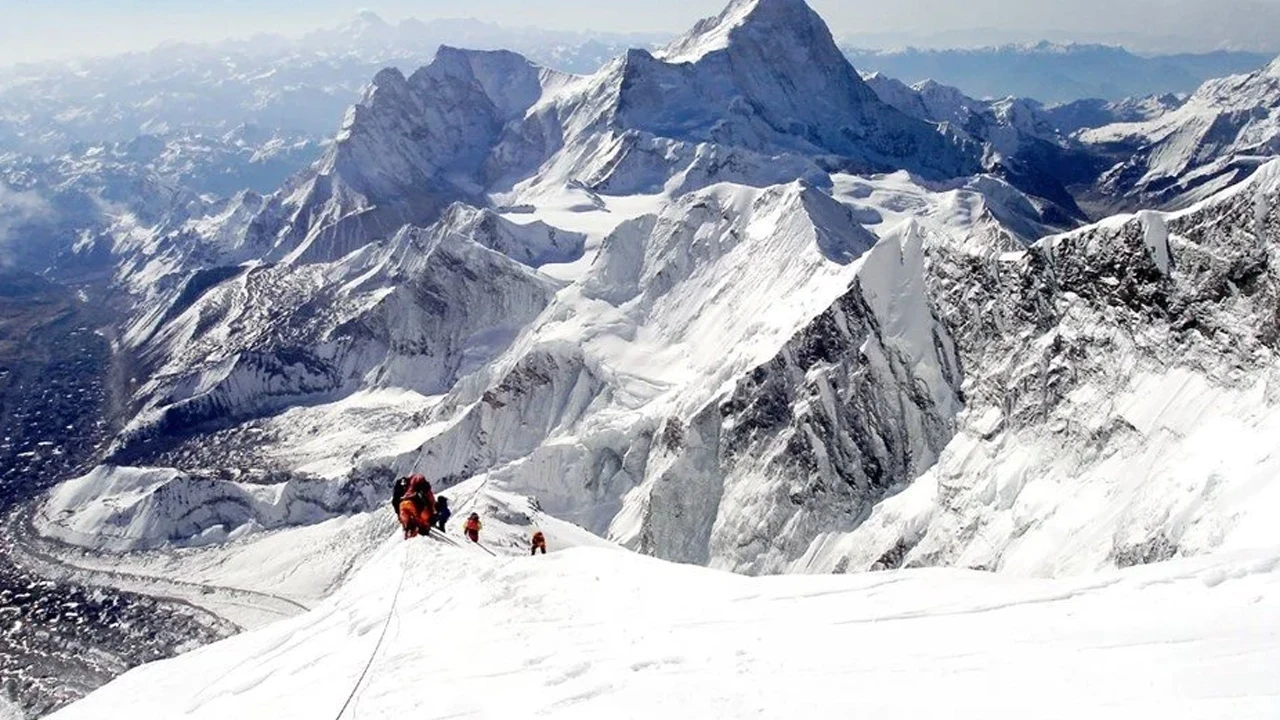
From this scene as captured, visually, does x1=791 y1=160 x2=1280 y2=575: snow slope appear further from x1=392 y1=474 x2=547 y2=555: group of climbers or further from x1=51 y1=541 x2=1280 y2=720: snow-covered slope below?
x1=392 y1=474 x2=547 y2=555: group of climbers

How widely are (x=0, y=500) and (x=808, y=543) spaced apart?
181 metres

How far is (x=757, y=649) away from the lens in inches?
850

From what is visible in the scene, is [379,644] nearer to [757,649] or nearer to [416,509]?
[757,649]

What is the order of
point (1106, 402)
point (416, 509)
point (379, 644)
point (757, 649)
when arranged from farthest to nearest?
1. point (1106, 402)
2. point (416, 509)
3. point (379, 644)
4. point (757, 649)

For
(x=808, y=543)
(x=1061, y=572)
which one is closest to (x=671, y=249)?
(x=808, y=543)

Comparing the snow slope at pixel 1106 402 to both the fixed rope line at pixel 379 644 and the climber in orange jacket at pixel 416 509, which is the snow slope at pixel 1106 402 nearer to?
the fixed rope line at pixel 379 644

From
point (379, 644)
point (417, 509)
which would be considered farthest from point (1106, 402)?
point (379, 644)

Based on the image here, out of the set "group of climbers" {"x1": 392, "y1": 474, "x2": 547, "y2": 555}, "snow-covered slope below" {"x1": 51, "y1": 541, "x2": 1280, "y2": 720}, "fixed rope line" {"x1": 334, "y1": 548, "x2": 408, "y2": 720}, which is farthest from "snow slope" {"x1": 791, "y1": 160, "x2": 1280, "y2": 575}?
"group of climbers" {"x1": 392, "y1": 474, "x2": 547, "y2": 555}

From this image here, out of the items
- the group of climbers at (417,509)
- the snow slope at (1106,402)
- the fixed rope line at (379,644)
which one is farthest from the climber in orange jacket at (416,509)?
the snow slope at (1106,402)

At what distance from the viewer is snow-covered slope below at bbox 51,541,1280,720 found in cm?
1656

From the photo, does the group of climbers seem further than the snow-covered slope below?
Yes

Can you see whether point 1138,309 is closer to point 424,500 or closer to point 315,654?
point 424,500

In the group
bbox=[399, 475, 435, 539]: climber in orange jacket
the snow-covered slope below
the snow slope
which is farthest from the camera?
the snow slope

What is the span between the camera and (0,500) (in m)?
186
